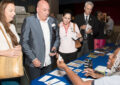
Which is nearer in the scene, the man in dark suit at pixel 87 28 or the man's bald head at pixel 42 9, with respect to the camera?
the man's bald head at pixel 42 9

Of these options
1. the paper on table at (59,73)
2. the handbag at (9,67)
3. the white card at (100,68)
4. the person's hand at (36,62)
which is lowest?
the white card at (100,68)

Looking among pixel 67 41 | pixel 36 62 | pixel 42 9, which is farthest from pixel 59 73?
pixel 67 41

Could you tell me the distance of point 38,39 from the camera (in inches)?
82.2

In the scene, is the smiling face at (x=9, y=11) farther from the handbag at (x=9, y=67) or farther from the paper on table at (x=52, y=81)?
the paper on table at (x=52, y=81)

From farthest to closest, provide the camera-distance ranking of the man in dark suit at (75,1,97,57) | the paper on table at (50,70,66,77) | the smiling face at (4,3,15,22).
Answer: the man in dark suit at (75,1,97,57) < the paper on table at (50,70,66,77) < the smiling face at (4,3,15,22)

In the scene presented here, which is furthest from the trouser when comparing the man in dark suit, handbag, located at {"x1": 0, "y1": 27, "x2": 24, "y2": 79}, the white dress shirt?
handbag, located at {"x1": 0, "y1": 27, "x2": 24, "y2": 79}

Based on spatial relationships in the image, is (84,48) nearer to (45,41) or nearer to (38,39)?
(45,41)

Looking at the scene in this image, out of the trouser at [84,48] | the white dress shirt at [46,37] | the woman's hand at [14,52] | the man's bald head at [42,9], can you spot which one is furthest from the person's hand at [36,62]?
the trouser at [84,48]

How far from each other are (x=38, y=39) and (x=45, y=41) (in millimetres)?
123

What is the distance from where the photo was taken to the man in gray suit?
2053mm

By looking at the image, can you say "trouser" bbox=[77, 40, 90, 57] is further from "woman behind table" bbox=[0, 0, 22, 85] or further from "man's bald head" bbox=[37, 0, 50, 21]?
"woman behind table" bbox=[0, 0, 22, 85]

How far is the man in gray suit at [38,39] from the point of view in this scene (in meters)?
2.05

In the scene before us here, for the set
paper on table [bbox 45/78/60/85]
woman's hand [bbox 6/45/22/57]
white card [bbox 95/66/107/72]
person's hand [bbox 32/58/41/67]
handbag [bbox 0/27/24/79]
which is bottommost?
white card [bbox 95/66/107/72]

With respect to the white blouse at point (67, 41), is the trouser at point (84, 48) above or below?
below
